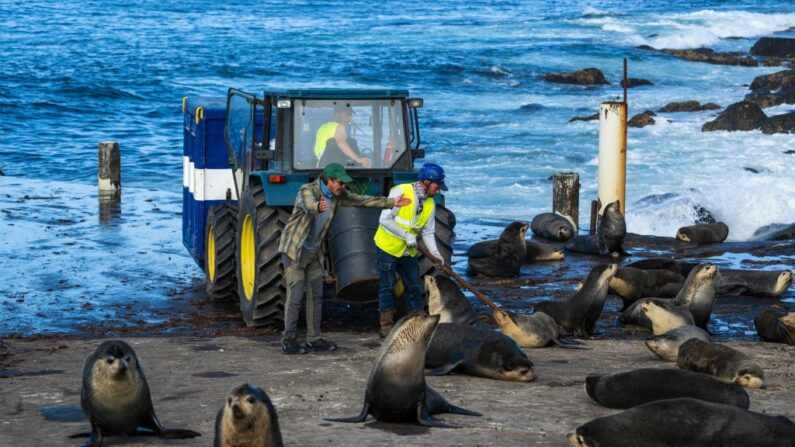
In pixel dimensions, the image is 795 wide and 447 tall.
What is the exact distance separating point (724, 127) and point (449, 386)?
25.4m

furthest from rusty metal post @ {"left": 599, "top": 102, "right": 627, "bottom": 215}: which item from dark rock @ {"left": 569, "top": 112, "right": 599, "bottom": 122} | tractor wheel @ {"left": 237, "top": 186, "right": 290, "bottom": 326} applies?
dark rock @ {"left": 569, "top": 112, "right": 599, "bottom": 122}

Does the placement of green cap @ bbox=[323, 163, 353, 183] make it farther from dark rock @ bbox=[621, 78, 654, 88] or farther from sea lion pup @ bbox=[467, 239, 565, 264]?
dark rock @ bbox=[621, 78, 654, 88]

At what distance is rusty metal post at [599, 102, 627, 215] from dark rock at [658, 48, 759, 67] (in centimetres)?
3268

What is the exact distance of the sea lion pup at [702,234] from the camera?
18188 mm

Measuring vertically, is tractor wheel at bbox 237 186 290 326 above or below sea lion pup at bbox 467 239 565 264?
above

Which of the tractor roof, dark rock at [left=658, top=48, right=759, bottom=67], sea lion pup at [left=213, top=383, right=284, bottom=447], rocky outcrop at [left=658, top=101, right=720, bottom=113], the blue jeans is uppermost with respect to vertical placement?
the tractor roof

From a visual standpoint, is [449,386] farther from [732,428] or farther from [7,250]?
[7,250]

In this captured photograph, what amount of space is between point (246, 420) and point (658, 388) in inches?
116

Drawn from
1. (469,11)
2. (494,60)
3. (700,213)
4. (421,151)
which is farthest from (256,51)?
(421,151)

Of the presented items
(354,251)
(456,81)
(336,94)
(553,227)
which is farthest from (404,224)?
(456,81)

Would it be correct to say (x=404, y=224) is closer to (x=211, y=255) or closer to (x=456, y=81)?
(x=211, y=255)

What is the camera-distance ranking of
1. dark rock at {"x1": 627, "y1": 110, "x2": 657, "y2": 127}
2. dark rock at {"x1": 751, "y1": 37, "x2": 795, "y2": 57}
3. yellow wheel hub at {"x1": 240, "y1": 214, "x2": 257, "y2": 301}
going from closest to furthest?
yellow wheel hub at {"x1": 240, "y1": 214, "x2": 257, "y2": 301}, dark rock at {"x1": 627, "y1": 110, "x2": 657, "y2": 127}, dark rock at {"x1": 751, "y1": 37, "x2": 795, "y2": 57}

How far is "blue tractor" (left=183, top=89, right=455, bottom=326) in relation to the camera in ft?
38.5

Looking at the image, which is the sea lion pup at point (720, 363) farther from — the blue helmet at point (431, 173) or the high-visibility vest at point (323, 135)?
the high-visibility vest at point (323, 135)
